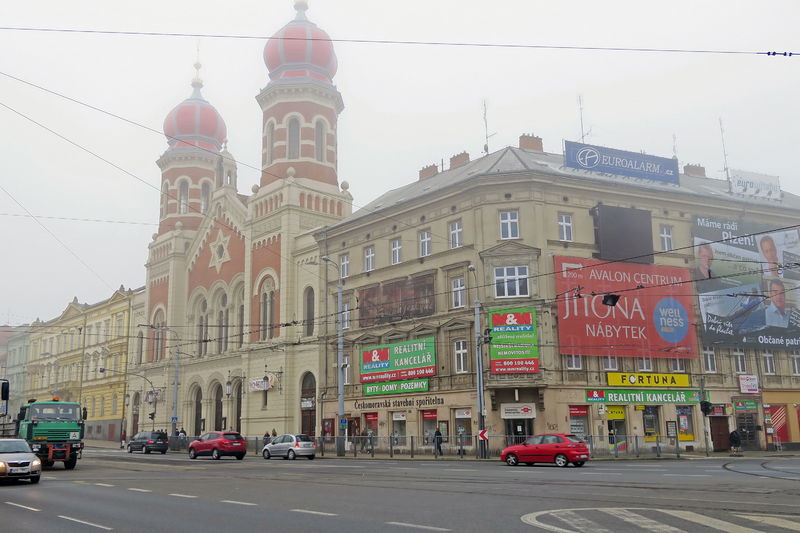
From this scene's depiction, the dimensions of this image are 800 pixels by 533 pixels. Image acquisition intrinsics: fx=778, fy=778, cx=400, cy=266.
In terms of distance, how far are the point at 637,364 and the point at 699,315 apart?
17.2 ft

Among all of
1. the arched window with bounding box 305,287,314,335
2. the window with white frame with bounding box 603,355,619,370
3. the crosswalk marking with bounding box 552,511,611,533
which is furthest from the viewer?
the arched window with bounding box 305,287,314,335

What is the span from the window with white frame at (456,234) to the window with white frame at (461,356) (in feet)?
17.6

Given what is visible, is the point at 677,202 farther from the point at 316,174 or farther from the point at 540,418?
the point at 316,174

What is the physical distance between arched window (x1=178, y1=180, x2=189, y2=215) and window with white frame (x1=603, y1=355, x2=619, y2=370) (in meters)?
45.1

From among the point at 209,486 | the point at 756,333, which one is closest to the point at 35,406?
the point at 209,486

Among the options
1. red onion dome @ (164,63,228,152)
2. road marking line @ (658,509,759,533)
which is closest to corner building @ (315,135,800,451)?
road marking line @ (658,509,759,533)

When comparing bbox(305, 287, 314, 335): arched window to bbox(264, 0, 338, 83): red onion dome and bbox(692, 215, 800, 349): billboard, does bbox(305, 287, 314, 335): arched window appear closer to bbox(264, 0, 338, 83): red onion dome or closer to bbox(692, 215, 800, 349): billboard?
bbox(264, 0, 338, 83): red onion dome

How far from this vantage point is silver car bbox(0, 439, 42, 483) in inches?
810

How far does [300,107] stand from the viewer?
5916 cm

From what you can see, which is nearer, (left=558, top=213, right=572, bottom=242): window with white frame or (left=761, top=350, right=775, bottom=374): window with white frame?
(left=558, top=213, right=572, bottom=242): window with white frame

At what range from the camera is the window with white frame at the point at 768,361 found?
149 ft

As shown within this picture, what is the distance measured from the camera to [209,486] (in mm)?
19719

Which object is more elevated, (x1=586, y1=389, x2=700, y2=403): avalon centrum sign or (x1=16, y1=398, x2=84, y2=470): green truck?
(x1=586, y1=389, x2=700, y2=403): avalon centrum sign

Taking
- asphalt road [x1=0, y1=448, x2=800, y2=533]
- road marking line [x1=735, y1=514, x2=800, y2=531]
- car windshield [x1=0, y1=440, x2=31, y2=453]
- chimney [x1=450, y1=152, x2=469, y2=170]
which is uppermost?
chimney [x1=450, y1=152, x2=469, y2=170]
